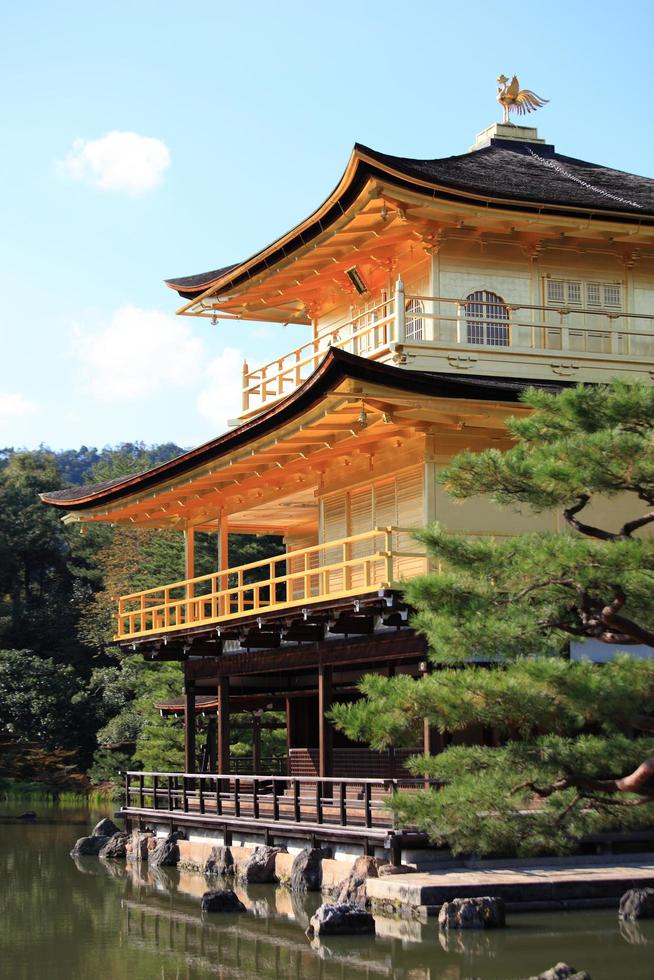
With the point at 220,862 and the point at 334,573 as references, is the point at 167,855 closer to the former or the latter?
the point at 220,862

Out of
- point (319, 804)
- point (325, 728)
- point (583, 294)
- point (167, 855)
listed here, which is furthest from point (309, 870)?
point (583, 294)

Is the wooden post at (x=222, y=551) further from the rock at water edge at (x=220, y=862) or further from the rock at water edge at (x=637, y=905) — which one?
the rock at water edge at (x=637, y=905)

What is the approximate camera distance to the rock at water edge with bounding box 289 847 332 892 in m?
19.1

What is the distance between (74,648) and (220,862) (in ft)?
121

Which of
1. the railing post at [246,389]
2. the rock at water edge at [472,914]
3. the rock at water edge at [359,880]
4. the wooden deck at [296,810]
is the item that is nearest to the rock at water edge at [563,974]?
the rock at water edge at [472,914]

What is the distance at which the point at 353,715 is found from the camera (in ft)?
42.4

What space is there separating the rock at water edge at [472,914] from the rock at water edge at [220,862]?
297 inches

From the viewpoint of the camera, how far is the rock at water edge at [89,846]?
28.1 meters

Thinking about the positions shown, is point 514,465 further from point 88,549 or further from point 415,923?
point 88,549

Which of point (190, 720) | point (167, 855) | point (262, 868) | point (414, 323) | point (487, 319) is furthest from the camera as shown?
point (190, 720)

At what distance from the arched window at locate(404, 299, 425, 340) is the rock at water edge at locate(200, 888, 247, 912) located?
8.84 meters

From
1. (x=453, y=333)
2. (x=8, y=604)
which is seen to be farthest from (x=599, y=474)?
(x=8, y=604)

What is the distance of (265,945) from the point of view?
15.4 meters

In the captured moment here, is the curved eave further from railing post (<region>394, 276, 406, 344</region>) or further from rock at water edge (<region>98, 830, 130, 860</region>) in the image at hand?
rock at water edge (<region>98, 830, 130, 860</region>)
